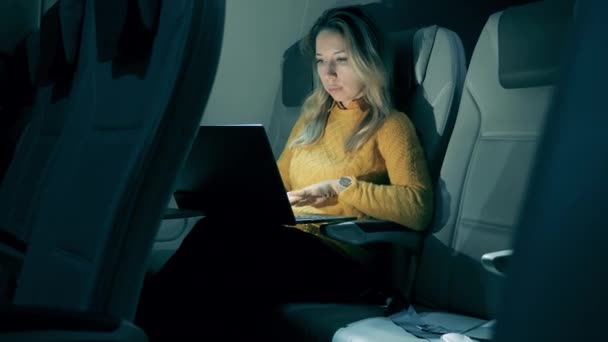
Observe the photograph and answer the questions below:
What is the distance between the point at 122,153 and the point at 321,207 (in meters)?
1.00

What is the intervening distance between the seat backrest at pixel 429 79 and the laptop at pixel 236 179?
0.31 meters

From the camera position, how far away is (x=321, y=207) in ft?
5.27

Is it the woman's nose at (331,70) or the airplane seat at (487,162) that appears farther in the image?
the woman's nose at (331,70)

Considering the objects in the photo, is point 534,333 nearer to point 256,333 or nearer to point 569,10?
point 256,333

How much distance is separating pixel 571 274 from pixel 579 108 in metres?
0.04

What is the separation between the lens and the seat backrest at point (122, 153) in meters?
0.58

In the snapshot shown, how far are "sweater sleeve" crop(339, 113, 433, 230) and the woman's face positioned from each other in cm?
21

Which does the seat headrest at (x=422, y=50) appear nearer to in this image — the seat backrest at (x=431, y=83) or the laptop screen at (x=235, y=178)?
the seat backrest at (x=431, y=83)

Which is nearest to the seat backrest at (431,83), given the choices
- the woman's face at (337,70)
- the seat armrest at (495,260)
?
the woman's face at (337,70)

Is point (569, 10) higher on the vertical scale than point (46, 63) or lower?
higher

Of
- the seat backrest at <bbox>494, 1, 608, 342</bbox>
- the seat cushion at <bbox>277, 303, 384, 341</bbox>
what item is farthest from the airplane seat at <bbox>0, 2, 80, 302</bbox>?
the seat backrest at <bbox>494, 1, 608, 342</bbox>

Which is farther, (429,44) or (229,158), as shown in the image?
(429,44)

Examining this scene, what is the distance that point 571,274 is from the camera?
0.17m

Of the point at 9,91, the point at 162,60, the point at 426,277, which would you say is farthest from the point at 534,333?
the point at 9,91
